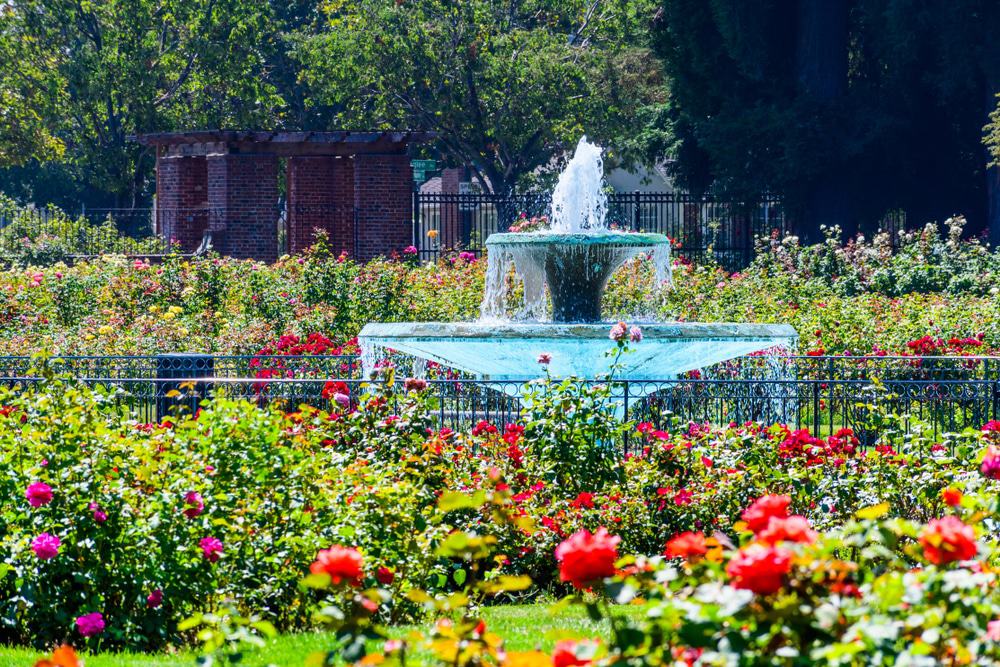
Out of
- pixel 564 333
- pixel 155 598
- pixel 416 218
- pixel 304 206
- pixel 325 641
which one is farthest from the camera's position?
pixel 416 218

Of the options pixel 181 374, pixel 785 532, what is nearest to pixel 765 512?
pixel 785 532

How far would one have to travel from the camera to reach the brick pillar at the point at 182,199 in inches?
1039

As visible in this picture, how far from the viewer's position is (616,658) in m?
3.04

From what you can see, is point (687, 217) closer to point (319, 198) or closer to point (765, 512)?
point (319, 198)

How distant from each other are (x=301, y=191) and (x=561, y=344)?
53.1ft

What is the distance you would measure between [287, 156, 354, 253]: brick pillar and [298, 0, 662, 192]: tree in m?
11.7

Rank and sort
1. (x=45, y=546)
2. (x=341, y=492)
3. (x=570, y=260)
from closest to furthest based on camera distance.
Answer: (x=45, y=546)
(x=341, y=492)
(x=570, y=260)

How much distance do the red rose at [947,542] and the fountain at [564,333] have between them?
19.3 feet

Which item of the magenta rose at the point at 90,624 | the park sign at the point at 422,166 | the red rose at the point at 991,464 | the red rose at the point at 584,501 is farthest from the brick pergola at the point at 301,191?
the red rose at the point at 991,464

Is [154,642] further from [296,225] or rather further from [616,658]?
[296,225]

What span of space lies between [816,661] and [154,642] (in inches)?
135

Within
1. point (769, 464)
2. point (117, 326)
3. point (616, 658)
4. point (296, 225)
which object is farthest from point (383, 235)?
point (616, 658)

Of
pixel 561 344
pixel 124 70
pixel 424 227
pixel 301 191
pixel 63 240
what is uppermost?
pixel 124 70

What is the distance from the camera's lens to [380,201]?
79.8 ft
